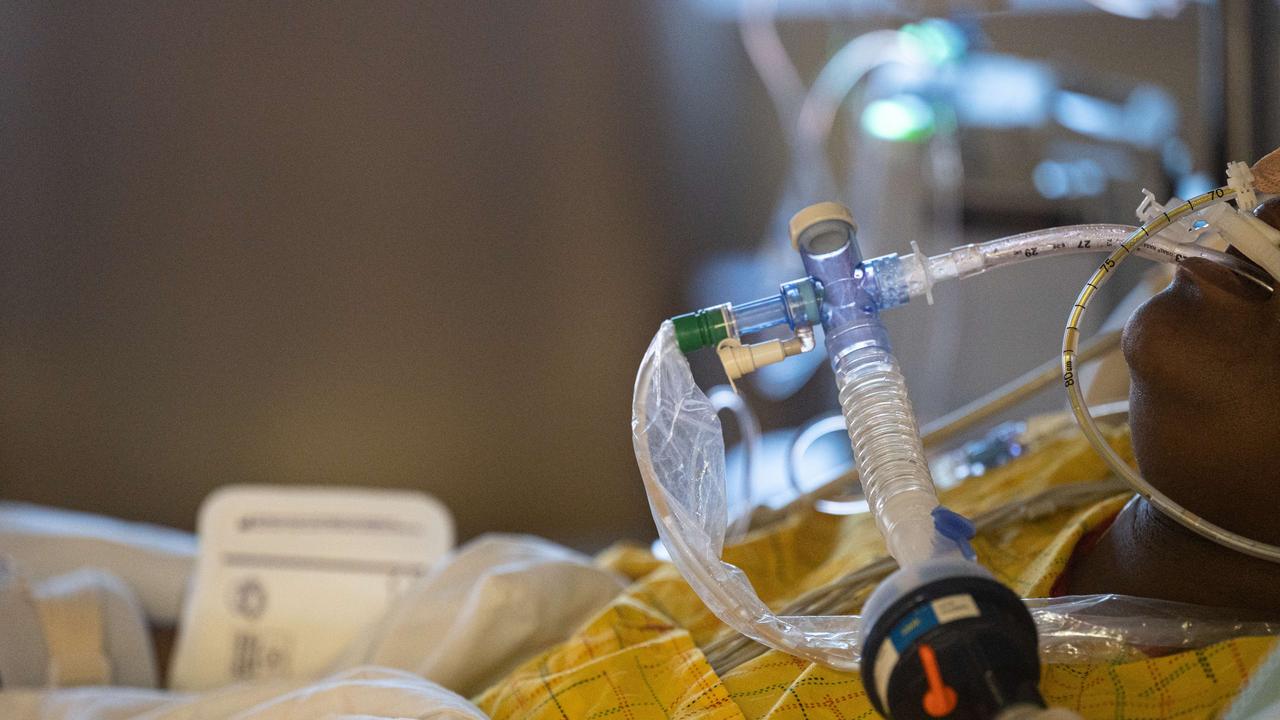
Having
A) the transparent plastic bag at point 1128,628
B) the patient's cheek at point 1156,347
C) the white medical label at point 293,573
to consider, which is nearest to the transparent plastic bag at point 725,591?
the transparent plastic bag at point 1128,628

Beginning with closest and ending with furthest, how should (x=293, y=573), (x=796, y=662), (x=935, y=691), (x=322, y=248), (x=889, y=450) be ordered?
(x=935, y=691) → (x=889, y=450) → (x=796, y=662) → (x=293, y=573) → (x=322, y=248)

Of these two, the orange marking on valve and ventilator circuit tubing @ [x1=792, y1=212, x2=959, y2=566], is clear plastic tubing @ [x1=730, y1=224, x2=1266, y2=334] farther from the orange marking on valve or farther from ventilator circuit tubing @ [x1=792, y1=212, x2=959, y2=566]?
the orange marking on valve

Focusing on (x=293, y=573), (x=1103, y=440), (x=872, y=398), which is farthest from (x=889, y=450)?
(x=293, y=573)

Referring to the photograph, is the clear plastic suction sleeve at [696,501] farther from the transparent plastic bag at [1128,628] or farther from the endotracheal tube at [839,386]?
the transparent plastic bag at [1128,628]

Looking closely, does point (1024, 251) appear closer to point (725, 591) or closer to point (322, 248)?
point (725, 591)

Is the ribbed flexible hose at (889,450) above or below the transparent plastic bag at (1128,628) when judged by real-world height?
above

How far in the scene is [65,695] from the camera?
88 cm

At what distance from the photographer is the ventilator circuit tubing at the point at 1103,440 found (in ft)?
1.90

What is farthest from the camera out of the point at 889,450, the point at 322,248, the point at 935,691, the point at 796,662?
the point at 322,248

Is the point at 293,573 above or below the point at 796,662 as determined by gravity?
below

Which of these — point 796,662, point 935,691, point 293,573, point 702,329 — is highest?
point 702,329

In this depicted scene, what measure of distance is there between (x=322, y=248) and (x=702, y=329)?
92 cm

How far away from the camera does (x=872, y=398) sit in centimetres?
58

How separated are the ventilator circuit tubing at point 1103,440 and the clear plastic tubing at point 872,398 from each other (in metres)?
0.10
